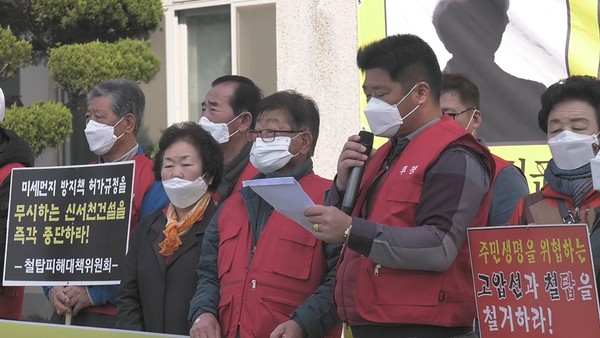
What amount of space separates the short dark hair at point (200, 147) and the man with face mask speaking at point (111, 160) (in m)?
0.33

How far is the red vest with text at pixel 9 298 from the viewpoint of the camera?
18.9 ft

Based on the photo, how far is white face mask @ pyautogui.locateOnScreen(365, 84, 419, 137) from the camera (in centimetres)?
390

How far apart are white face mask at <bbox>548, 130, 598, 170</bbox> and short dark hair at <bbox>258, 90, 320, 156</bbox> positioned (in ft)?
3.43

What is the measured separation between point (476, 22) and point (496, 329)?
12.8 ft

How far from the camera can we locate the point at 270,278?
4230 millimetres

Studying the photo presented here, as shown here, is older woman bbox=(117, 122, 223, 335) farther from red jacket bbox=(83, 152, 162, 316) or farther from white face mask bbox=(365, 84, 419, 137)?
white face mask bbox=(365, 84, 419, 137)

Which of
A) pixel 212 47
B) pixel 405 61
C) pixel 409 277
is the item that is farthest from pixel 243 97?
pixel 212 47

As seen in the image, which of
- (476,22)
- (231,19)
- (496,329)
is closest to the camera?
(496,329)

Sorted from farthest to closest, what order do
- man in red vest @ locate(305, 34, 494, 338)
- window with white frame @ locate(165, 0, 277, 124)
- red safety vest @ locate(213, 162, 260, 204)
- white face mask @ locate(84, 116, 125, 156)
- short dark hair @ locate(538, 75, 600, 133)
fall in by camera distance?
window with white frame @ locate(165, 0, 277, 124), white face mask @ locate(84, 116, 125, 156), red safety vest @ locate(213, 162, 260, 204), short dark hair @ locate(538, 75, 600, 133), man in red vest @ locate(305, 34, 494, 338)

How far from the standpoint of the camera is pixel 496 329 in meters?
3.64

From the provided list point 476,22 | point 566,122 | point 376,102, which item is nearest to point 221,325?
point 376,102

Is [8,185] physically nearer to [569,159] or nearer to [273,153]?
[273,153]

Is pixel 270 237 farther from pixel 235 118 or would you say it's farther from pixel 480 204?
pixel 235 118

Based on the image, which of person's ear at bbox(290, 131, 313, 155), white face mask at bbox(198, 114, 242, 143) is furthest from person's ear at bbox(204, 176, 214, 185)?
white face mask at bbox(198, 114, 242, 143)
